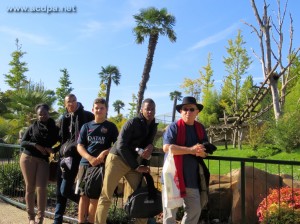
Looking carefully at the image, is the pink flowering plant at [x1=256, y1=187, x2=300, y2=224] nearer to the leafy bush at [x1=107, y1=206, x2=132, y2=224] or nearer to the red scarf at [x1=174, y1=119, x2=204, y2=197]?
the red scarf at [x1=174, y1=119, x2=204, y2=197]

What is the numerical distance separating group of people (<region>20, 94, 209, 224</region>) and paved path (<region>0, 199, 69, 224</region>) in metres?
0.79

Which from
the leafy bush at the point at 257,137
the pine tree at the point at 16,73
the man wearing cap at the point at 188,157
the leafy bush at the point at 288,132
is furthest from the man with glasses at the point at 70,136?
the pine tree at the point at 16,73

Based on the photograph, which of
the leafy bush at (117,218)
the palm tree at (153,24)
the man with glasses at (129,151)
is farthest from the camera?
the palm tree at (153,24)

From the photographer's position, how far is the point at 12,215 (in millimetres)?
6375

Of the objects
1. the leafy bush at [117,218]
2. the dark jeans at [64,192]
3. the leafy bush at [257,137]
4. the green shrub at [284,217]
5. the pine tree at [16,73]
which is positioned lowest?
the leafy bush at [117,218]

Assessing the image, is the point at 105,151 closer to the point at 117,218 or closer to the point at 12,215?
→ the point at 117,218

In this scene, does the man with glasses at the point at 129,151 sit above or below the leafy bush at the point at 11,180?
above

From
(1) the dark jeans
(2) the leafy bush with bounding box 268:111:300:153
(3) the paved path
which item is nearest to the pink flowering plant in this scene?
(1) the dark jeans

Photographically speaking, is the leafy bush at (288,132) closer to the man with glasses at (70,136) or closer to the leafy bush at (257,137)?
the leafy bush at (257,137)

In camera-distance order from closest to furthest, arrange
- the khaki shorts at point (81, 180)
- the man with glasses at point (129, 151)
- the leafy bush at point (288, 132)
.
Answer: the man with glasses at point (129, 151)
the khaki shorts at point (81, 180)
the leafy bush at point (288, 132)

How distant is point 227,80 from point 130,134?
36188 mm

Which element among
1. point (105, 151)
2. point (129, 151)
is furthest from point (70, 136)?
point (129, 151)

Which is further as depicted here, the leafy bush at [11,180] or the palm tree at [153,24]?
the palm tree at [153,24]

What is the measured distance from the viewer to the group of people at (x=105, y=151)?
150 inches
